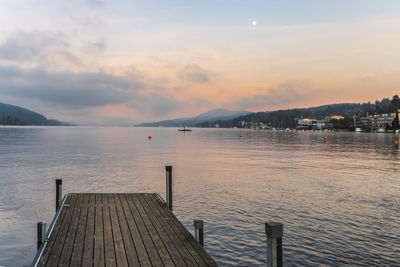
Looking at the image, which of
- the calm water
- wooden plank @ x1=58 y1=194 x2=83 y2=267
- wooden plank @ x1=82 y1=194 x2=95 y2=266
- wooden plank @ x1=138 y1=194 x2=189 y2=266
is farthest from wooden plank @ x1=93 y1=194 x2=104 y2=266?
the calm water

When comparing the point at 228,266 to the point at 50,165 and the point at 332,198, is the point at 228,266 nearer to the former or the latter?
the point at 332,198

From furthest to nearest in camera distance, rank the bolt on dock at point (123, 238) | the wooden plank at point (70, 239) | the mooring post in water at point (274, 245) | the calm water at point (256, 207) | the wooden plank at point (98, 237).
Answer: the calm water at point (256, 207) < the wooden plank at point (98, 237) < the wooden plank at point (70, 239) < the bolt on dock at point (123, 238) < the mooring post in water at point (274, 245)

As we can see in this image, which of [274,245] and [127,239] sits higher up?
[274,245]

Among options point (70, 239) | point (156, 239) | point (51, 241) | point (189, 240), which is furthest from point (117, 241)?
point (189, 240)

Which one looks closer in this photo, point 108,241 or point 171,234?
point 108,241

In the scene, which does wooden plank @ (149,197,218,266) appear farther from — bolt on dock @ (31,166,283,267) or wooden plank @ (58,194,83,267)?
wooden plank @ (58,194,83,267)

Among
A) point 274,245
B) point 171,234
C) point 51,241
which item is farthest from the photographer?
point 171,234

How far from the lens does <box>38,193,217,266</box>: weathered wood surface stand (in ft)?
25.6

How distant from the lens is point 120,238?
943 cm

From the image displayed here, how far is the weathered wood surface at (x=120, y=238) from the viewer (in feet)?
25.6

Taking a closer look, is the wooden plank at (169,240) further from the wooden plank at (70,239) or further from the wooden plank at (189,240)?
the wooden plank at (70,239)

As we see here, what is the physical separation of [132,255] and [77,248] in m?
1.75

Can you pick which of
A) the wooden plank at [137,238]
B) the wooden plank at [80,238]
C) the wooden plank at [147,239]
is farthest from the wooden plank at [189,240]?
the wooden plank at [80,238]

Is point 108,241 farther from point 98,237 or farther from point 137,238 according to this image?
point 137,238
